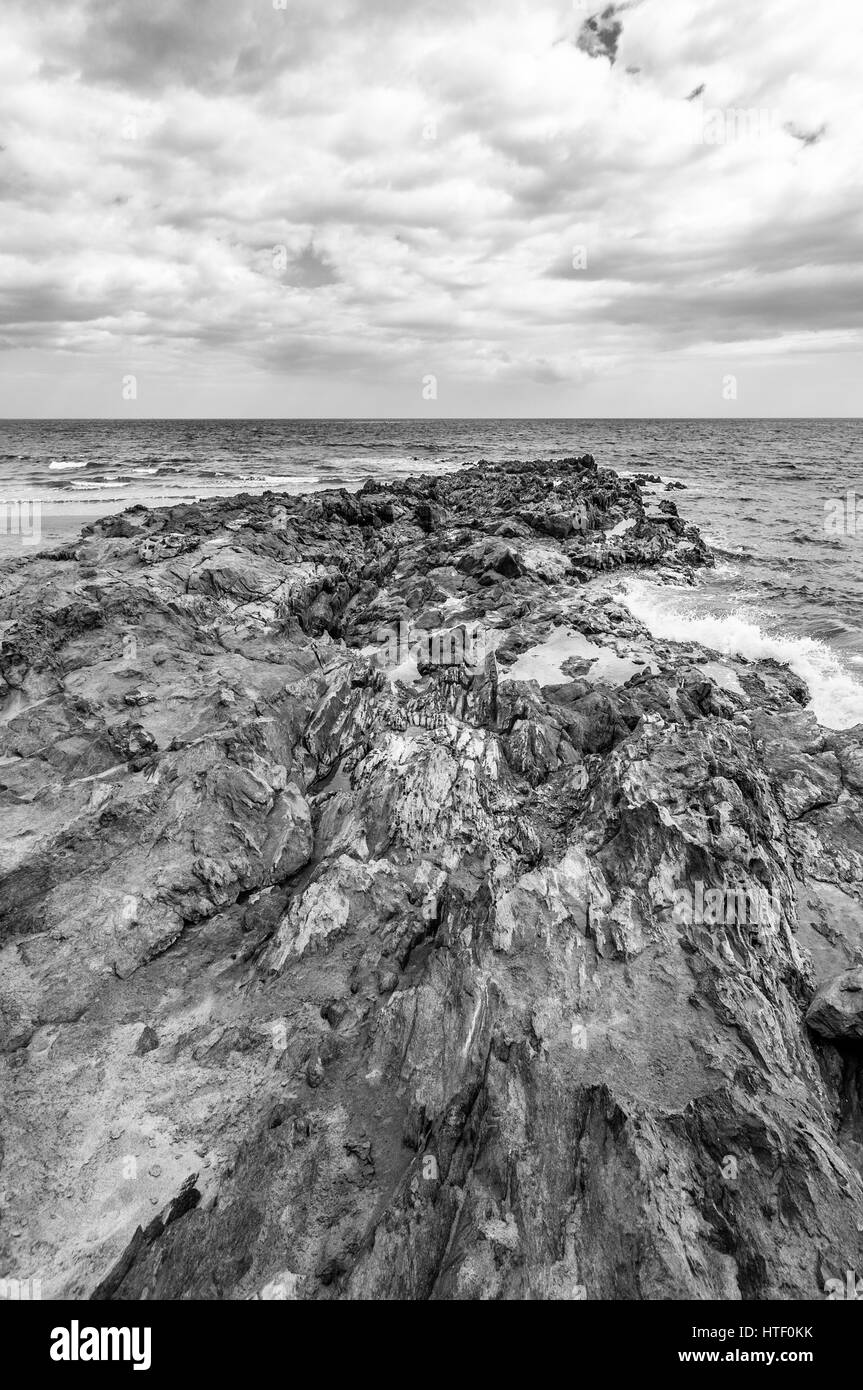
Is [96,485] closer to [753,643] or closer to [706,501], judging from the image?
[706,501]

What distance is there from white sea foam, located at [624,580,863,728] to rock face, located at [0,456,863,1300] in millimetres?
2778

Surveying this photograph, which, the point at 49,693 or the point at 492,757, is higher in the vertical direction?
the point at 49,693

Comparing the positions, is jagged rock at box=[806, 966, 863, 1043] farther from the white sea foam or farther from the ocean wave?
the ocean wave

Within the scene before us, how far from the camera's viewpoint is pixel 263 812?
9117 millimetres

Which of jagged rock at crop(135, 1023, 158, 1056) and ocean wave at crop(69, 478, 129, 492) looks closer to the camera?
jagged rock at crop(135, 1023, 158, 1056)

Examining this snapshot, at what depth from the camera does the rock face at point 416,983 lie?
15.7 ft

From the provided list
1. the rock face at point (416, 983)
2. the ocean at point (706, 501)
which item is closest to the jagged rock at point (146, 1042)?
the rock face at point (416, 983)

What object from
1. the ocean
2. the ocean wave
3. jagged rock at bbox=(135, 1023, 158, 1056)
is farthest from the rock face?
the ocean wave

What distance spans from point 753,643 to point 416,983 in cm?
1665

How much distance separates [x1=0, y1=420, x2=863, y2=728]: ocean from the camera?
65.3ft
